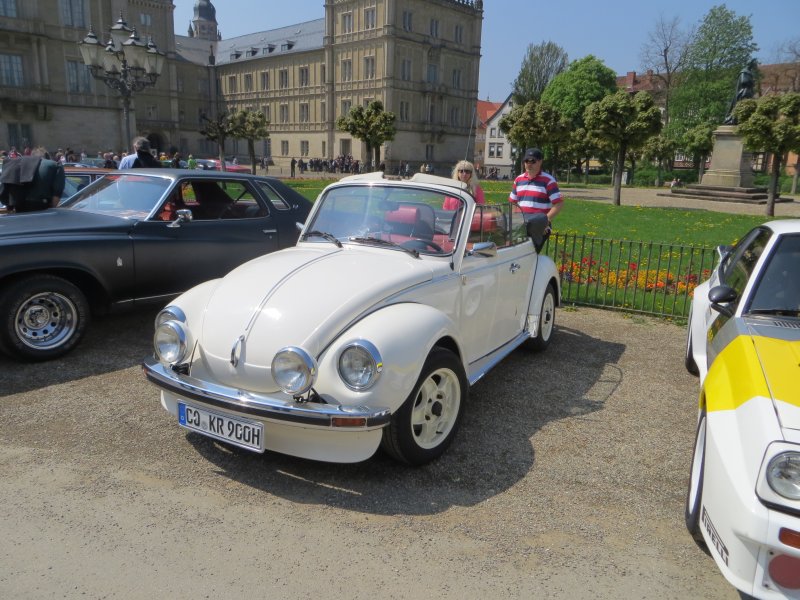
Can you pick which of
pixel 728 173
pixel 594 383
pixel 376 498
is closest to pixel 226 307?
pixel 376 498

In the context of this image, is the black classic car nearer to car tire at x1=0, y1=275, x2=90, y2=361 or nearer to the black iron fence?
car tire at x1=0, y1=275, x2=90, y2=361

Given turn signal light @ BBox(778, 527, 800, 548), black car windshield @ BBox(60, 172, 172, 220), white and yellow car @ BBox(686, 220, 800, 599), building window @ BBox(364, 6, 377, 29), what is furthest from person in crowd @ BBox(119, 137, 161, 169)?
building window @ BBox(364, 6, 377, 29)

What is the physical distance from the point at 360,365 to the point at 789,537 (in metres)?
2.14

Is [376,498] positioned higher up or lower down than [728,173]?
lower down

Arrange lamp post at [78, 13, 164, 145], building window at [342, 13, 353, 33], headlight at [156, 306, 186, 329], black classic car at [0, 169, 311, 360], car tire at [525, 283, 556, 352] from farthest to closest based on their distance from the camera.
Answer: building window at [342, 13, 353, 33] → lamp post at [78, 13, 164, 145] → car tire at [525, 283, 556, 352] → black classic car at [0, 169, 311, 360] → headlight at [156, 306, 186, 329]

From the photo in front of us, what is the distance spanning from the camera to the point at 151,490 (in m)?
3.71

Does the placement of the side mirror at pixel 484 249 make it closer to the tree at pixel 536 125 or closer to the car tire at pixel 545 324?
the car tire at pixel 545 324

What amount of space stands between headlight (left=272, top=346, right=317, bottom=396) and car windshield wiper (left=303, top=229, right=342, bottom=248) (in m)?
1.57

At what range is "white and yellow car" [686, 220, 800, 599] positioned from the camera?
2.45 metres

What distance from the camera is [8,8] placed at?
149 feet

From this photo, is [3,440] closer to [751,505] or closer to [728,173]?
[751,505]

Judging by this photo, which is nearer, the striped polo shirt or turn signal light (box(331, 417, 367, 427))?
turn signal light (box(331, 417, 367, 427))

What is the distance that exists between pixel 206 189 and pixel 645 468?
580 centimetres

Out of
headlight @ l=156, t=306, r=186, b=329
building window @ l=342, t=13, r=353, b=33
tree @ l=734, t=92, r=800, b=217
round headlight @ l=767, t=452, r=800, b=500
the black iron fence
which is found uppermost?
building window @ l=342, t=13, r=353, b=33
